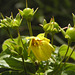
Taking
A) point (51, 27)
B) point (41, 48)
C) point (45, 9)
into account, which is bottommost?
point (41, 48)

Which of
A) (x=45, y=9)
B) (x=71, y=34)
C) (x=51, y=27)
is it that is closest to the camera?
(x=71, y=34)

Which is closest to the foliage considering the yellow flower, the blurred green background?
the yellow flower

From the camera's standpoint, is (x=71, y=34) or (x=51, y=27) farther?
(x=51, y=27)

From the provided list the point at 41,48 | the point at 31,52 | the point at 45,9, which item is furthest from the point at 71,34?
Answer: the point at 45,9

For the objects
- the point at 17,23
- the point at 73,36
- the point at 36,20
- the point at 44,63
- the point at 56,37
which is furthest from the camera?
the point at 36,20

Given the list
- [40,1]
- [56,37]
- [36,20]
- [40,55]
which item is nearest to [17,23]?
[40,55]

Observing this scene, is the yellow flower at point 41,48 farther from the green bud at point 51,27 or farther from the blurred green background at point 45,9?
the blurred green background at point 45,9

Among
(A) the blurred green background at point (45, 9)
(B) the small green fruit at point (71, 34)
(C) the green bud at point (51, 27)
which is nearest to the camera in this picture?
(B) the small green fruit at point (71, 34)

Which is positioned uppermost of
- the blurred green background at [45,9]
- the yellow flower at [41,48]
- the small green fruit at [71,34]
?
the blurred green background at [45,9]

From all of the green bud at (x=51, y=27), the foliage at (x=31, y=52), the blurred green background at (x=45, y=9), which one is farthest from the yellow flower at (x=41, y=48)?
the blurred green background at (x=45, y=9)

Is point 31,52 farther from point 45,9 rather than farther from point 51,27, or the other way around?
point 45,9

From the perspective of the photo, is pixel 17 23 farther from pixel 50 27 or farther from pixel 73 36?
pixel 73 36
